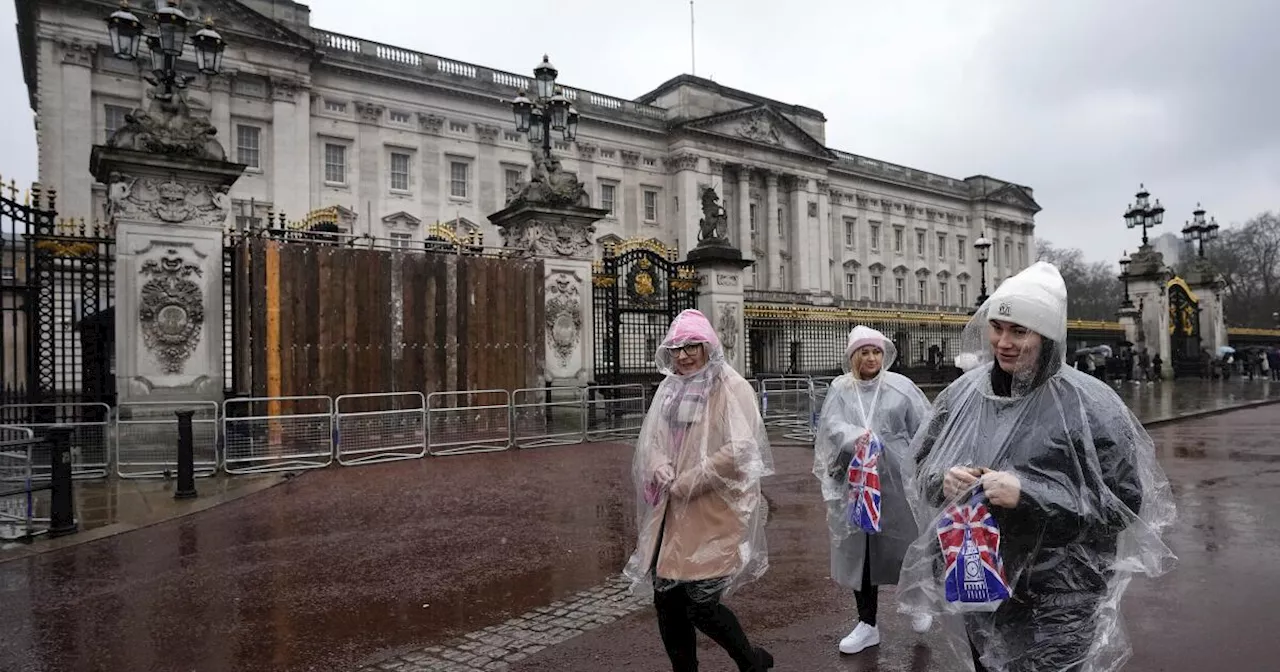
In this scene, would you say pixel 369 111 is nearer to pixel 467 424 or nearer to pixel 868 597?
pixel 467 424

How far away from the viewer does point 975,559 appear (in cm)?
260

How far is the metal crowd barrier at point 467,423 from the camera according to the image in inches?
476

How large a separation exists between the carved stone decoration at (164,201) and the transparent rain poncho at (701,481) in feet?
32.5

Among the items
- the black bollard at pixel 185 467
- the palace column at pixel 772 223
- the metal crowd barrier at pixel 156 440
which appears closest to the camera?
the black bollard at pixel 185 467

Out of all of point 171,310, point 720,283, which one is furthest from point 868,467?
point 720,283

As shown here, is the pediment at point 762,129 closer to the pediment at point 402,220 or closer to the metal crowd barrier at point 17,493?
the pediment at point 402,220

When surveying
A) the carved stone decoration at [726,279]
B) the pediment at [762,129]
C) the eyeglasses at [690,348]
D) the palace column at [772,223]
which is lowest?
the eyeglasses at [690,348]

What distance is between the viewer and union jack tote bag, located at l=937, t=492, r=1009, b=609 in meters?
2.57

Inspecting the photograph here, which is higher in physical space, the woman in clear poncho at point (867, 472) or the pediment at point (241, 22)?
the pediment at point (241, 22)

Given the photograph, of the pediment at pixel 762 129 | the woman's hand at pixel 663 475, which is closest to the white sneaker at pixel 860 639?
Result: the woman's hand at pixel 663 475

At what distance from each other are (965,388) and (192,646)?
449 centimetres

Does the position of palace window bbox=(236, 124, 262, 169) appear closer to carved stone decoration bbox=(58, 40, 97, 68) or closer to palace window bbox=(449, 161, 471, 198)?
carved stone decoration bbox=(58, 40, 97, 68)

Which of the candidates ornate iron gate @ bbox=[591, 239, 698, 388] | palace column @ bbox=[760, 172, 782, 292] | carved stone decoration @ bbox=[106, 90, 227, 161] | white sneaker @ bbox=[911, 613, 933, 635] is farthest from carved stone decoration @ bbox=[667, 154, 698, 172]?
white sneaker @ bbox=[911, 613, 933, 635]

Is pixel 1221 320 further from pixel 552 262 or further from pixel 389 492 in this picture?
pixel 389 492
